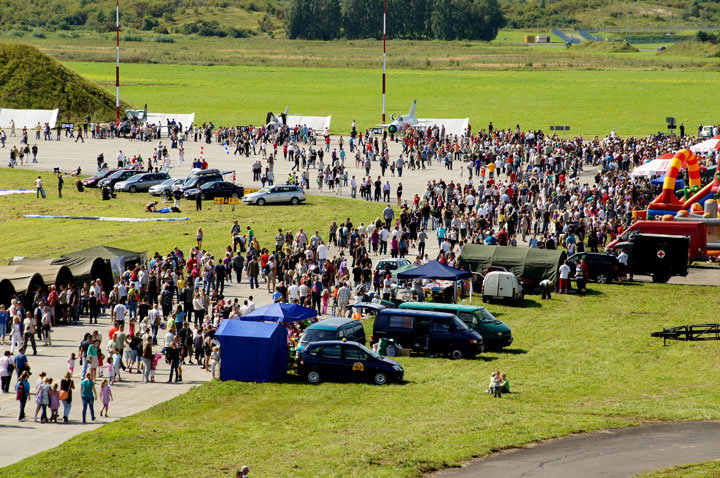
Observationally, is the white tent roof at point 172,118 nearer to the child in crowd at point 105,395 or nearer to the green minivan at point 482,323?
the green minivan at point 482,323

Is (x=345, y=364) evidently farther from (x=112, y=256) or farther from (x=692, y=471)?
(x=112, y=256)

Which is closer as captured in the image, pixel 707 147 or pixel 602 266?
pixel 602 266

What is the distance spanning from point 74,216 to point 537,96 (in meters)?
80.4

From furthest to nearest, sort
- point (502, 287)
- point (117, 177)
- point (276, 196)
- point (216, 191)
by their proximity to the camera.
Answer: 1. point (117, 177)
2. point (216, 191)
3. point (276, 196)
4. point (502, 287)

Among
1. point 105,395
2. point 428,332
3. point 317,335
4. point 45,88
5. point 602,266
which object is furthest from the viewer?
point 45,88

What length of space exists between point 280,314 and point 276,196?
27.7 meters

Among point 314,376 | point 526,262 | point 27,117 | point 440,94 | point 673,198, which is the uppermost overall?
point 440,94

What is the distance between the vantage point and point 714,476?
703 inches

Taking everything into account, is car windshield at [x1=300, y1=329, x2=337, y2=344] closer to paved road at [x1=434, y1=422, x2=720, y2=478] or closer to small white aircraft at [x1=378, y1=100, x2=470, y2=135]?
paved road at [x1=434, y1=422, x2=720, y2=478]

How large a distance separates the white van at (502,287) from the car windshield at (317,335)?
10.0 m

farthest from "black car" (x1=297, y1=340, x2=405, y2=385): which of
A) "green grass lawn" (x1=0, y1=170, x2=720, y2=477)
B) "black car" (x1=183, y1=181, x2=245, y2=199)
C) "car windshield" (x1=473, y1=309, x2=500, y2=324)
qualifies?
"black car" (x1=183, y1=181, x2=245, y2=199)

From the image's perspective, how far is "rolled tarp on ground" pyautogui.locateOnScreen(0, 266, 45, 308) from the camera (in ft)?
107

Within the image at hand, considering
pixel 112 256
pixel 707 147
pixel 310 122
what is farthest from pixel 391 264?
pixel 310 122

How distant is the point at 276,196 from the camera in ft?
185
